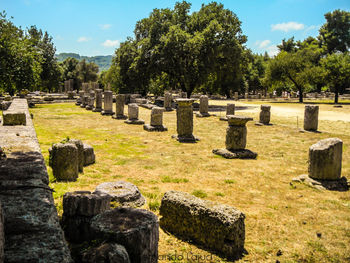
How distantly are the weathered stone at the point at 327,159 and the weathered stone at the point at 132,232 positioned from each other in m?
5.19

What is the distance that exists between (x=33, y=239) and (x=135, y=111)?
15171 mm

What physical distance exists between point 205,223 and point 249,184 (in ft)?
10.1

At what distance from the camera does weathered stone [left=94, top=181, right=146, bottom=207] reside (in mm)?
5207

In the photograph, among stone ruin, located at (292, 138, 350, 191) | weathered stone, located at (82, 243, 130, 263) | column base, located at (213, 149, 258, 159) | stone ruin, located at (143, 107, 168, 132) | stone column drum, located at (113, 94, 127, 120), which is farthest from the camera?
stone column drum, located at (113, 94, 127, 120)

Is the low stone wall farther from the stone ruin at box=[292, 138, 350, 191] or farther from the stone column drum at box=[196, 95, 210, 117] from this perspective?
the stone column drum at box=[196, 95, 210, 117]

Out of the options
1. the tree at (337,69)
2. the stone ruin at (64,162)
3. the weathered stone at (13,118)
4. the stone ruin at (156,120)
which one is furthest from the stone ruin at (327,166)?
the tree at (337,69)

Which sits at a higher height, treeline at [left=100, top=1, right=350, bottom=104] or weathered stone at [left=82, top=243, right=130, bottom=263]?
treeline at [left=100, top=1, right=350, bottom=104]

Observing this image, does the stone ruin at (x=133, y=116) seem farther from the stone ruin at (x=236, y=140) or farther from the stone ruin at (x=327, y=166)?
the stone ruin at (x=327, y=166)

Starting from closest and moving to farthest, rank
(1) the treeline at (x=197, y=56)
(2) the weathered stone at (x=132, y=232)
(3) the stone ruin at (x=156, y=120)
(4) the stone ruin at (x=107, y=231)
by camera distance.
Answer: (4) the stone ruin at (x=107, y=231) → (2) the weathered stone at (x=132, y=232) → (3) the stone ruin at (x=156, y=120) → (1) the treeline at (x=197, y=56)

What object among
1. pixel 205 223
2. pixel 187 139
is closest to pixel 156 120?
pixel 187 139

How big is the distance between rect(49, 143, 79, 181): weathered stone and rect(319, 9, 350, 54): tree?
57.8 m

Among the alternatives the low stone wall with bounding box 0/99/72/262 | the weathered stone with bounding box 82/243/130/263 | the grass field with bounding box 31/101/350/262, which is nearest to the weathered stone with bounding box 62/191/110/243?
the low stone wall with bounding box 0/99/72/262

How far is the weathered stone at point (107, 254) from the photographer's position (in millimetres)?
2500

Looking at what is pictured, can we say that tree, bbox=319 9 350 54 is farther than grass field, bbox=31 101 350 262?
Yes
